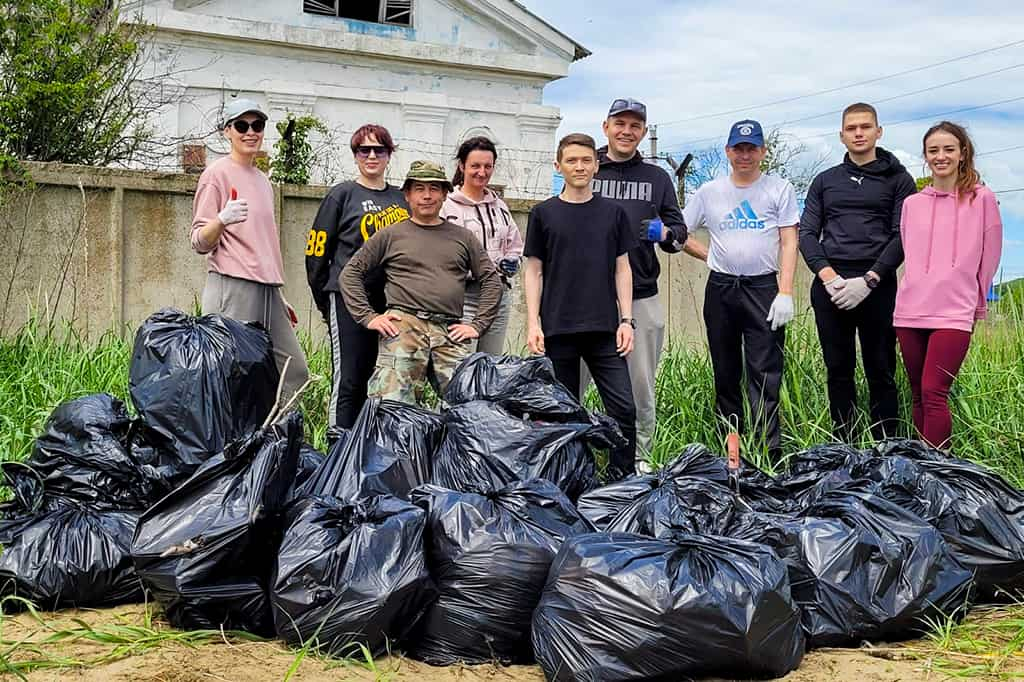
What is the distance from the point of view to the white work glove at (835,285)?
5.00 meters

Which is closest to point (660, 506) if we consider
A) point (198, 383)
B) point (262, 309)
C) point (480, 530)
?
point (480, 530)

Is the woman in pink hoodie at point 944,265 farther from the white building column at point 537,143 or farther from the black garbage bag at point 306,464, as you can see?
the white building column at point 537,143

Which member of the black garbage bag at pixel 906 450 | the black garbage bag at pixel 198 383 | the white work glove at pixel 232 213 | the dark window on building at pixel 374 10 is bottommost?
the black garbage bag at pixel 906 450

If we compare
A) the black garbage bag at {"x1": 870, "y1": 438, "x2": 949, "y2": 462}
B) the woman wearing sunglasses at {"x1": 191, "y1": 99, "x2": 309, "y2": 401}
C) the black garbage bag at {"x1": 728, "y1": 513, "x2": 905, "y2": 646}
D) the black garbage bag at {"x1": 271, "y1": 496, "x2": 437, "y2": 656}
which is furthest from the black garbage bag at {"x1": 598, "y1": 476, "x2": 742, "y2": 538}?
the woman wearing sunglasses at {"x1": 191, "y1": 99, "x2": 309, "y2": 401}

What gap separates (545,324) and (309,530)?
1.90 meters

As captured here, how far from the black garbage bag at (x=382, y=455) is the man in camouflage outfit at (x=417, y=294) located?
25.2 inches

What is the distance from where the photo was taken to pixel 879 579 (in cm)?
332

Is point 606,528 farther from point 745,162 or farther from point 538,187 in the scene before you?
point 538,187

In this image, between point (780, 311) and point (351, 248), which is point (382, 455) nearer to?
point (351, 248)

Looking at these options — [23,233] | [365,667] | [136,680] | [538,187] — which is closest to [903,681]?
[365,667]

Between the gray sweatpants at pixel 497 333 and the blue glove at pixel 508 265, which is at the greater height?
the blue glove at pixel 508 265

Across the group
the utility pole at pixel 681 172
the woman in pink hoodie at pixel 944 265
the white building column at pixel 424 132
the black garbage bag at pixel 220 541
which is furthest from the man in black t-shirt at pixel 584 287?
the white building column at pixel 424 132

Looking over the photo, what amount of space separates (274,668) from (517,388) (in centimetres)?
A: 148

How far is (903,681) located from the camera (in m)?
2.92
